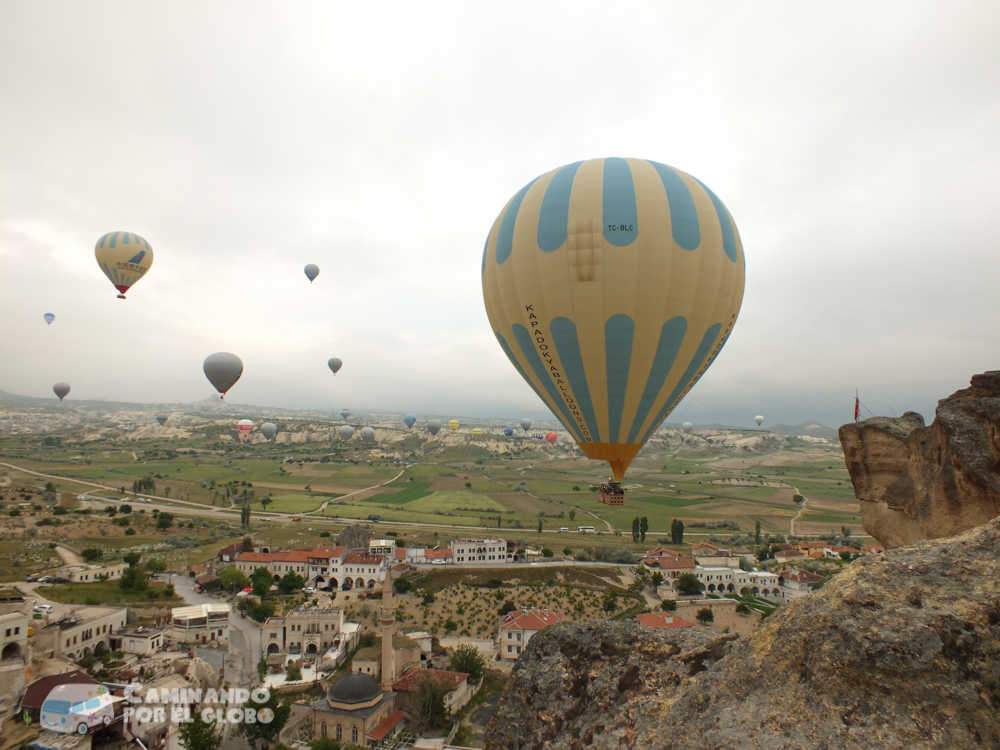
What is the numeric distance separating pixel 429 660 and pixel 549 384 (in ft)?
82.5

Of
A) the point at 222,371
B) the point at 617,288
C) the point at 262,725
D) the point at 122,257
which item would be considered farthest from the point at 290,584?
the point at 617,288

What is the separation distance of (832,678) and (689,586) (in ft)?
158

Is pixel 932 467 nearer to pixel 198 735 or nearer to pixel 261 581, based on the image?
pixel 198 735

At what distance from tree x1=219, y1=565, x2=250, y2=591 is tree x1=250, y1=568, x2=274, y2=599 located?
777mm

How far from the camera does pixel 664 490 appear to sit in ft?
361

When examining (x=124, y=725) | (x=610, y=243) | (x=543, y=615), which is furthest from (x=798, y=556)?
(x=124, y=725)

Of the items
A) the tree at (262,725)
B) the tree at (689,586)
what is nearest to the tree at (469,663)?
the tree at (262,725)

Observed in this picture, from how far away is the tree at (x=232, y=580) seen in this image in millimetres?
45969

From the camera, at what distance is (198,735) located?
21688 mm

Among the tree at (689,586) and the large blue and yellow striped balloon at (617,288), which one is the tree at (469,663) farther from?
the tree at (689,586)

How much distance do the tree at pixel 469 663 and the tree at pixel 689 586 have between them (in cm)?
2239

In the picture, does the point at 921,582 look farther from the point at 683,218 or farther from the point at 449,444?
the point at 449,444

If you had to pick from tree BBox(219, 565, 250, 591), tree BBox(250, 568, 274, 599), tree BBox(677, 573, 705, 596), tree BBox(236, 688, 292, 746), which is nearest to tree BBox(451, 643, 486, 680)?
tree BBox(236, 688, 292, 746)

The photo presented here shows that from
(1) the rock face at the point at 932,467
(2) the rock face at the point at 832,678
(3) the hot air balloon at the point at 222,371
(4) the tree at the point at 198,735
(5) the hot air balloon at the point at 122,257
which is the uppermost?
(5) the hot air balloon at the point at 122,257
